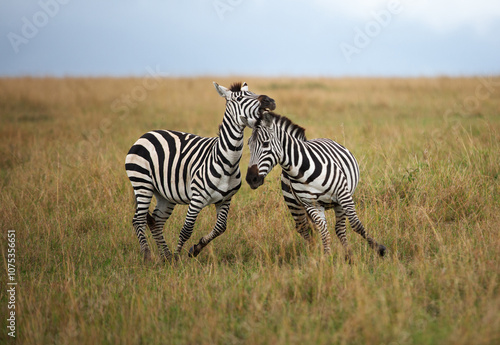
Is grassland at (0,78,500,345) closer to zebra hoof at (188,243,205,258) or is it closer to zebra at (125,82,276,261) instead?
zebra hoof at (188,243,205,258)

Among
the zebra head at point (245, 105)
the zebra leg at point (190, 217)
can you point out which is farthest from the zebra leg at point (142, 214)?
the zebra head at point (245, 105)

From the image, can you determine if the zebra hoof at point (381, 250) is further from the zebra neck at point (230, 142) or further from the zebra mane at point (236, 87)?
the zebra mane at point (236, 87)

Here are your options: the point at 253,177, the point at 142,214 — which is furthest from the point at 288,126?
the point at 142,214

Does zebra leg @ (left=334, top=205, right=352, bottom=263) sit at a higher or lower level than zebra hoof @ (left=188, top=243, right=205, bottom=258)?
higher

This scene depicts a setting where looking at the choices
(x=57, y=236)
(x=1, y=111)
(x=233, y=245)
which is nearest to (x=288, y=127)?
(x=233, y=245)

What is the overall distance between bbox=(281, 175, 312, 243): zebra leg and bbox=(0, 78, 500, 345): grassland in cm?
18

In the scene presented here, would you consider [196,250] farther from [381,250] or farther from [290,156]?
[381,250]

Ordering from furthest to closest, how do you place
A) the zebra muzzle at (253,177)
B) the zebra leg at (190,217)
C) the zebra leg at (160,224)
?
the zebra leg at (160,224), the zebra leg at (190,217), the zebra muzzle at (253,177)

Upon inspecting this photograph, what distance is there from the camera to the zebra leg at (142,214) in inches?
219

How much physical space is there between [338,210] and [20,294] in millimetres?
3196

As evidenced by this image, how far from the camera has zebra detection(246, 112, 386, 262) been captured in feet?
14.1

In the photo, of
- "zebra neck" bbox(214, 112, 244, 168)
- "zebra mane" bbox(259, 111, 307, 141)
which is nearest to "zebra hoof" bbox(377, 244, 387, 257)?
"zebra mane" bbox(259, 111, 307, 141)

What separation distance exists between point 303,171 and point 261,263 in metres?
1.02

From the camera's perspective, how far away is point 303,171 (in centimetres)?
449
